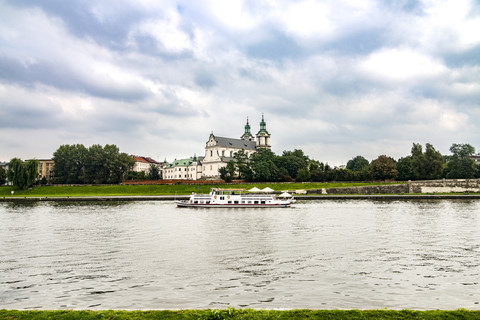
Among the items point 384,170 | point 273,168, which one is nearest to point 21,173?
point 273,168

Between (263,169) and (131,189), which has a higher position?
(263,169)

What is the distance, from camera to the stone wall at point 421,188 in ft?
301

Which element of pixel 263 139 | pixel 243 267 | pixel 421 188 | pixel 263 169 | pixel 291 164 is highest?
pixel 263 139

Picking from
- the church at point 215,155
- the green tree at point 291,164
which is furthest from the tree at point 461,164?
the church at point 215,155

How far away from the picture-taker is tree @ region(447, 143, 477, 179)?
10800 cm

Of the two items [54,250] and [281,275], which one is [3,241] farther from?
[281,275]

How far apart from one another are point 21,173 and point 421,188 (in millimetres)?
103513

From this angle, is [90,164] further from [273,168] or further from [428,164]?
[428,164]

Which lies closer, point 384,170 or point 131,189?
point 131,189

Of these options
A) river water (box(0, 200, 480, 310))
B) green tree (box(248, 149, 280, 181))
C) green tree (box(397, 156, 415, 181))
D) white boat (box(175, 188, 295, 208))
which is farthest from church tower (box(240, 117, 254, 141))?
river water (box(0, 200, 480, 310))

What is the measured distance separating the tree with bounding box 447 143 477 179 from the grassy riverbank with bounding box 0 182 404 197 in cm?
Answer: 2721

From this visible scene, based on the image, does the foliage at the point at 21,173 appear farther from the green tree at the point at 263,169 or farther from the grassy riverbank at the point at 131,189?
the green tree at the point at 263,169

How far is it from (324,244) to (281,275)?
9405 mm

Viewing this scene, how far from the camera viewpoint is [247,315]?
35.0 feet
